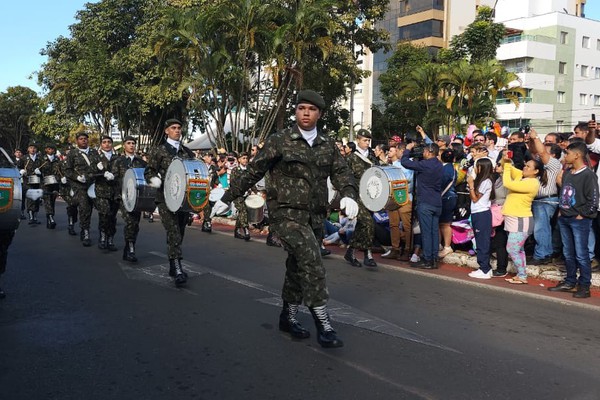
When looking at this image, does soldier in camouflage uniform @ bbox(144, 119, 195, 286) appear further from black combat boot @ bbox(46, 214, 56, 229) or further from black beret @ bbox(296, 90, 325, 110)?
black combat boot @ bbox(46, 214, 56, 229)

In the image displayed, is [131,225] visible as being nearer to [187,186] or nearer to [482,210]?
[187,186]

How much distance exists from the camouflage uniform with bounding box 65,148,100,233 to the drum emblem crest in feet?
16.8

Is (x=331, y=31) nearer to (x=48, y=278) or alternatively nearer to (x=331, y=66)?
(x=331, y=66)

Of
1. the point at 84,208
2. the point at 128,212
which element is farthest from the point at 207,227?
the point at 128,212

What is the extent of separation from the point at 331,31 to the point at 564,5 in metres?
45.3

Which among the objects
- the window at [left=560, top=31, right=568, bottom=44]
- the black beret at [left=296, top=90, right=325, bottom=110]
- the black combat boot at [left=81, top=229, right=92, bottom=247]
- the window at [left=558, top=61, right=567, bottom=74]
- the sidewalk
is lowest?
the sidewalk

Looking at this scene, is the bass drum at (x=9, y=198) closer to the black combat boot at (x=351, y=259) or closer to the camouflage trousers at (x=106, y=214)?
the camouflage trousers at (x=106, y=214)

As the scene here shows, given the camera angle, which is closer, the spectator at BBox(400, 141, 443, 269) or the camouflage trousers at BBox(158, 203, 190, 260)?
the camouflage trousers at BBox(158, 203, 190, 260)

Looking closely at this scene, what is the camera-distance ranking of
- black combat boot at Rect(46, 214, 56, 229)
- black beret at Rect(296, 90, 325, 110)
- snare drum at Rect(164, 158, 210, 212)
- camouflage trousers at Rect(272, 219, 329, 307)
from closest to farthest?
camouflage trousers at Rect(272, 219, 329, 307) < black beret at Rect(296, 90, 325, 110) < snare drum at Rect(164, 158, 210, 212) < black combat boot at Rect(46, 214, 56, 229)

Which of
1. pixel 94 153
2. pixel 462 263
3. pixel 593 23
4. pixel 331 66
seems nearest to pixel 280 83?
pixel 331 66

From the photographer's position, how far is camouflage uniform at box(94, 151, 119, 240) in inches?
405

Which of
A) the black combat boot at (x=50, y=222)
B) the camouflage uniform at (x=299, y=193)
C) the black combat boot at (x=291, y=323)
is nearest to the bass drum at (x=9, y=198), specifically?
the camouflage uniform at (x=299, y=193)

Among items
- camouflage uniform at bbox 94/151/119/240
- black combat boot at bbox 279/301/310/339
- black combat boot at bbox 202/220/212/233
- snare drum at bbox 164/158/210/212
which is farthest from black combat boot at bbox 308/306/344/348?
black combat boot at bbox 202/220/212/233

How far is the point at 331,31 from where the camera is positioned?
20.2 metres
